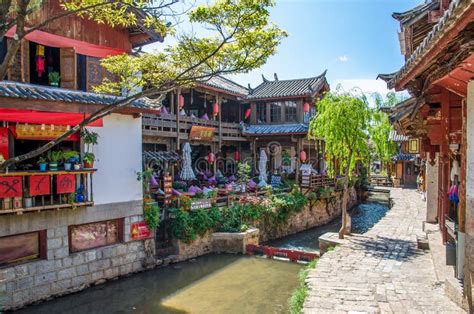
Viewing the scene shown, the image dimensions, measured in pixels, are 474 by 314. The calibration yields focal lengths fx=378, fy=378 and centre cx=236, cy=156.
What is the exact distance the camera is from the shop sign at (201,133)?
1920 centimetres

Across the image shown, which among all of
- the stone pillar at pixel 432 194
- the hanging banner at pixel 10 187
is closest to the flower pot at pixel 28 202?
the hanging banner at pixel 10 187

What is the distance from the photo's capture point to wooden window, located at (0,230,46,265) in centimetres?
942

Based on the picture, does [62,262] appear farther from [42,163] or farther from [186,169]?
[186,169]

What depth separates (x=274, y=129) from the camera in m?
23.1

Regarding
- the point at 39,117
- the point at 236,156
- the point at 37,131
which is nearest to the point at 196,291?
the point at 37,131

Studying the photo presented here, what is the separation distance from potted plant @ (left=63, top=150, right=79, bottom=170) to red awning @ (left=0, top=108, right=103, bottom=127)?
0.82 m

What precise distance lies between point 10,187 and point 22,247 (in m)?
1.72

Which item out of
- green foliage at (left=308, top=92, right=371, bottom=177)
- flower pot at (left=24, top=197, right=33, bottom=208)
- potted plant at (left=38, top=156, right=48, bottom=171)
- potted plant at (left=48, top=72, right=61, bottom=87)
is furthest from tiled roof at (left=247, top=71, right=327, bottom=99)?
flower pot at (left=24, top=197, right=33, bottom=208)

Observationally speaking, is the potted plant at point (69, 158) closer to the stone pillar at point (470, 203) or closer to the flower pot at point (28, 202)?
the flower pot at point (28, 202)

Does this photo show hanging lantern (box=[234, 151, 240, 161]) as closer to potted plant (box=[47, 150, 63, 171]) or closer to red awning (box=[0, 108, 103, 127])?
red awning (box=[0, 108, 103, 127])

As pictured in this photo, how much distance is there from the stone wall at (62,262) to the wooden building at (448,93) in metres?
8.74

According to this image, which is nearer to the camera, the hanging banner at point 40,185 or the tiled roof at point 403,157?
the hanging banner at point 40,185

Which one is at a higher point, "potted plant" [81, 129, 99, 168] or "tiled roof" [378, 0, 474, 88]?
"tiled roof" [378, 0, 474, 88]

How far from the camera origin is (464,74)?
5.04 metres
